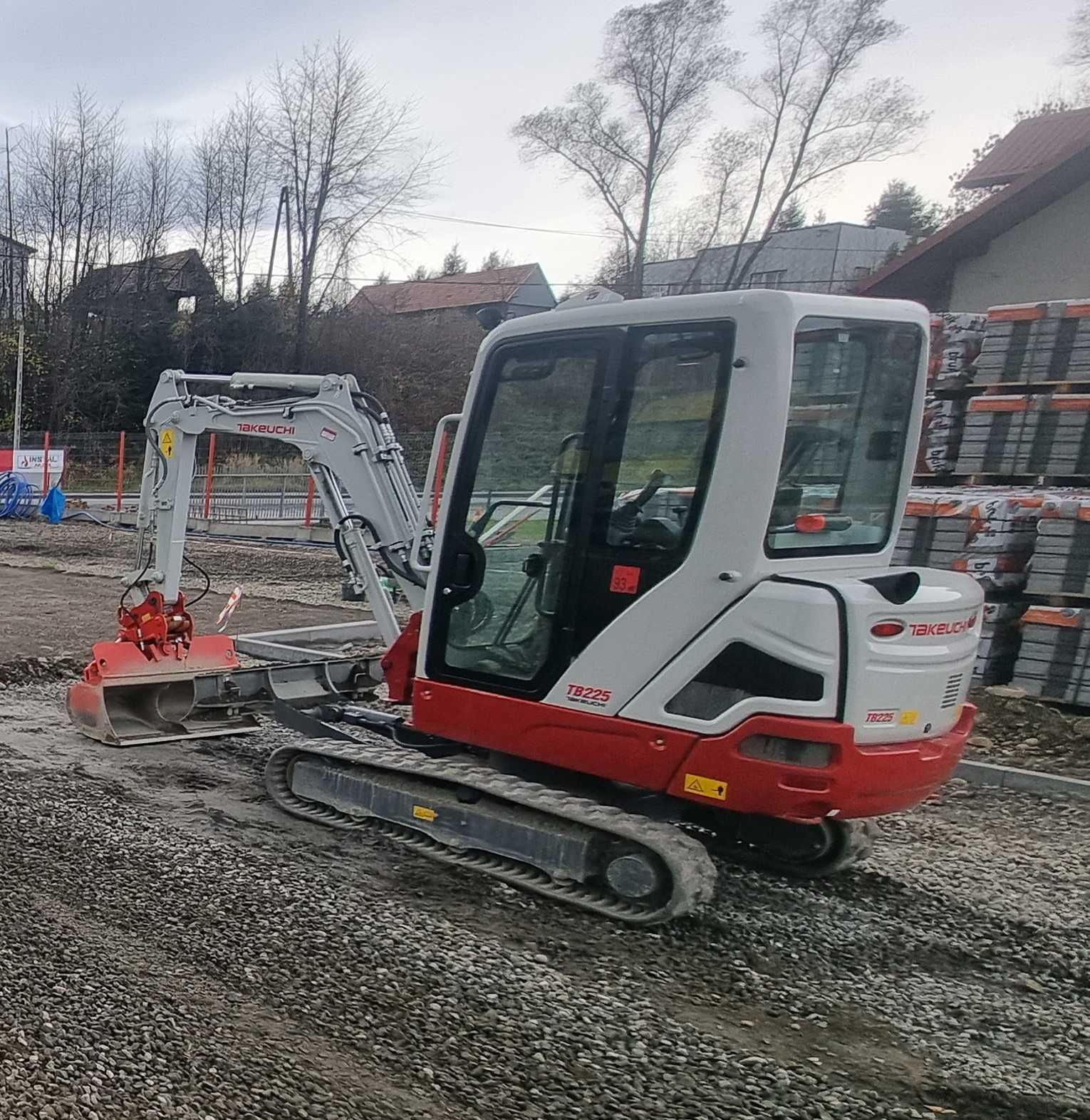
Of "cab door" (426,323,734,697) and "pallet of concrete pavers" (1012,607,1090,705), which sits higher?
"cab door" (426,323,734,697)

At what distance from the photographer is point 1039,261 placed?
54.7ft

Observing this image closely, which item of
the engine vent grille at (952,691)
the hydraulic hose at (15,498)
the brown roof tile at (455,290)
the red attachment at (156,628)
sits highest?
the brown roof tile at (455,290)

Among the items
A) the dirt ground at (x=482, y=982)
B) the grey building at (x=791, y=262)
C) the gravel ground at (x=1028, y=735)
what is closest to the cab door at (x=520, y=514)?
the dirt ground at (x=482, y=982)

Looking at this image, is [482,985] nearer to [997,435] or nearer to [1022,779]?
[1022,779]

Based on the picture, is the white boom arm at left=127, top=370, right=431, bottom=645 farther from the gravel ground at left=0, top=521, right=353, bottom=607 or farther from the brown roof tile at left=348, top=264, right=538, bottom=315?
the brown roof tile at left=348, top=264, right=538, bottom=315

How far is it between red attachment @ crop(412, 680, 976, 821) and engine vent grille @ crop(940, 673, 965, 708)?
148 millimetres

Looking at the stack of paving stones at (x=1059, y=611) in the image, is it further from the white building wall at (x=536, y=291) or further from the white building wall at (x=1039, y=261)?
the white building wall at (x=536, y=291)

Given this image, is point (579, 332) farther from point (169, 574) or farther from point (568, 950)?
point (169, 574)

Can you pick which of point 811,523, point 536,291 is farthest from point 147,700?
point 536,291

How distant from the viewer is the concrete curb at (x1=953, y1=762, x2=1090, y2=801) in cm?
636

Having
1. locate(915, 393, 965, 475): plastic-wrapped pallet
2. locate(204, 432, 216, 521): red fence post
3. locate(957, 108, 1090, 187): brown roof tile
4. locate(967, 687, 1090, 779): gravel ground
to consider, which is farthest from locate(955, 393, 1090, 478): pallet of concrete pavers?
locate(204, 432, 216, 521): red fence post

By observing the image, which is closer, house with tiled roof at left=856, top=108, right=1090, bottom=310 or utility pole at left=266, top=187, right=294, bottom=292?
house with tiled roof at left=856, top=108, right=1090, bottom=310

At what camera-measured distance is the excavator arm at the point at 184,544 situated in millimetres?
5789

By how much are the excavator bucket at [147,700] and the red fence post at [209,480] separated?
14447 millimetres
